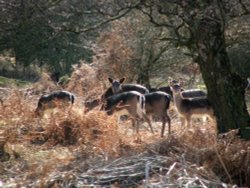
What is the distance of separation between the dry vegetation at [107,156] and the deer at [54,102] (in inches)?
40.2

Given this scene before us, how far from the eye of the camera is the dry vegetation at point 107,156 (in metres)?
7.77

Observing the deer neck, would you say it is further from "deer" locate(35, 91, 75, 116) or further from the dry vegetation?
the dry vegetation

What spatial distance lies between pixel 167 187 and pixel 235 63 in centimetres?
2304

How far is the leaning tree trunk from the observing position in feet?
34.4

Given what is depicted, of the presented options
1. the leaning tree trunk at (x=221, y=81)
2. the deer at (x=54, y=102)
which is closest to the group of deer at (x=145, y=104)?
the deer at (x=54, y=102)

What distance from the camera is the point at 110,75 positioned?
76.3ft

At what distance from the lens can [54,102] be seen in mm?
13234

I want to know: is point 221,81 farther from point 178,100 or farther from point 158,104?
point 178,100

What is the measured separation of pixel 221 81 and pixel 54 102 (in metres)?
4.30

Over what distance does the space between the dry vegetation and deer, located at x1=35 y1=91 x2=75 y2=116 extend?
1020 millimetres

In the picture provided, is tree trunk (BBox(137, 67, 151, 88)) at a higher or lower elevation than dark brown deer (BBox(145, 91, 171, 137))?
higher

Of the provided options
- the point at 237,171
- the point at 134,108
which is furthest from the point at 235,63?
the point at 237,171

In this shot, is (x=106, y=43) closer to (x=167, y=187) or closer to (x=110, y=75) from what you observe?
(x=110, y=75)

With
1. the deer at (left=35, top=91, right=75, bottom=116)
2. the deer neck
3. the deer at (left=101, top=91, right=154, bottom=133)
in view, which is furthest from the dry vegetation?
the deer neck
